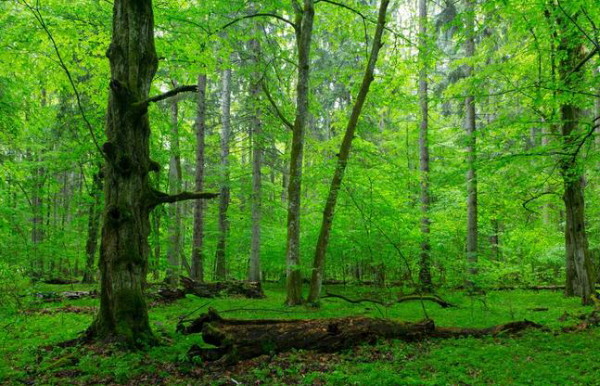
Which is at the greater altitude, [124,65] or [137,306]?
[124,65]

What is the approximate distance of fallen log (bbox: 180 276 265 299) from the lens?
11.6 metres

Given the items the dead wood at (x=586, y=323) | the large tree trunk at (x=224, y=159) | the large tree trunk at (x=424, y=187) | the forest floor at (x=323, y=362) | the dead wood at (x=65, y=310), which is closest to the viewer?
the forest floor at (x=323, y=362)

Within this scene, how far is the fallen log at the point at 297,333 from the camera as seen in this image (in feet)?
18.0

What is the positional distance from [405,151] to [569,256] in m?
10.9

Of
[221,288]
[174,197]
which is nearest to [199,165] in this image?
[221,288]

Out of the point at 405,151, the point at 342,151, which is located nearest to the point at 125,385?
the point at 342,151

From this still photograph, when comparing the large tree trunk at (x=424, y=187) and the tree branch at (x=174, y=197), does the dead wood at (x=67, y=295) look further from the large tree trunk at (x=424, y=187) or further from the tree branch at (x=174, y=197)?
the large tree trunk at (x=424, y=187)

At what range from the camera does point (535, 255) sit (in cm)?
1590

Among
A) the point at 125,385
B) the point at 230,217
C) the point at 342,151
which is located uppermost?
the point at 342,151

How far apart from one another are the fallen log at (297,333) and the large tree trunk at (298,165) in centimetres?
330

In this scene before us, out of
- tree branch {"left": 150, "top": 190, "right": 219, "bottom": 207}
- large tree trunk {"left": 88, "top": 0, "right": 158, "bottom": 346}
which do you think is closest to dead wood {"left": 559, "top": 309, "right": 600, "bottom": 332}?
tree branch {"left": 150, "top": 190, "right": 219, "bottom": 207}

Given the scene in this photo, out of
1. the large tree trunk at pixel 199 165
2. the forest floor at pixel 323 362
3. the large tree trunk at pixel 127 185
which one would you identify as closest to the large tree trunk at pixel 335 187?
the forest floor at pixel 323 362

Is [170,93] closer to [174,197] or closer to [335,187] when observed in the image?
[174,197]

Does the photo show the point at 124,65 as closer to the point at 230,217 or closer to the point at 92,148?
the point at 92,148
